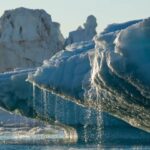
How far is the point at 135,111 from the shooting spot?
16141 mm

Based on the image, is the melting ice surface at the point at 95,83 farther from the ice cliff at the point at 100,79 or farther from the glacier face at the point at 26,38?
the glacier face at the point at 26,38

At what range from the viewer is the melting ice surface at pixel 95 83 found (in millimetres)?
12195

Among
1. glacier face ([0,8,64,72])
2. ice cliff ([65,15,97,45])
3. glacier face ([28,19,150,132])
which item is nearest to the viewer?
glacier face ([28,19,150,132])

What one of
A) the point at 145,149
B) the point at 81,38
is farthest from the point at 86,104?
the point at 81,38

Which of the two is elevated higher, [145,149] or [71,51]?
[71,51]

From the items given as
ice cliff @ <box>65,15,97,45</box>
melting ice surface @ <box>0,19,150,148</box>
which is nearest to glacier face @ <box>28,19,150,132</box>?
melting ice surface @ <box>0,19,150,148</box>

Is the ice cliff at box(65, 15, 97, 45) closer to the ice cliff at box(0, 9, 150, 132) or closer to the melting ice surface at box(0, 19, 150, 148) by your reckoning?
the melting ice surface at box(0, 19, 150, 148)

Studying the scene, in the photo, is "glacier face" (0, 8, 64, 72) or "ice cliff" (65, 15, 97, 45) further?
"glacier face" (0, 8, 64, 72)

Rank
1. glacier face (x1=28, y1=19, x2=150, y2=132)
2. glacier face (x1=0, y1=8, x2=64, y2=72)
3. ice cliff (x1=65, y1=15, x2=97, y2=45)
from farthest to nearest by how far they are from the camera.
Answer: glacier face (x1=0, y1=8, x2=64, y2=72) < ice cliff (x1=65, y1=15, x2=97, y2=45) < glacier face (x1=28, y1=19, x2=150, y2=132)

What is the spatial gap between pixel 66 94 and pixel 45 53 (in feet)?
163

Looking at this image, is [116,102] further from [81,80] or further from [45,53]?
[45,53]

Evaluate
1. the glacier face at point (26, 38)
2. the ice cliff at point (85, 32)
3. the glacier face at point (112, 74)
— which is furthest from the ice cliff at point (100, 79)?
the glacier face at point (26, 38)

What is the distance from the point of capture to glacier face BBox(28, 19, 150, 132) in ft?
39.7

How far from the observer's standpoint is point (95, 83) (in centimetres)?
1412
